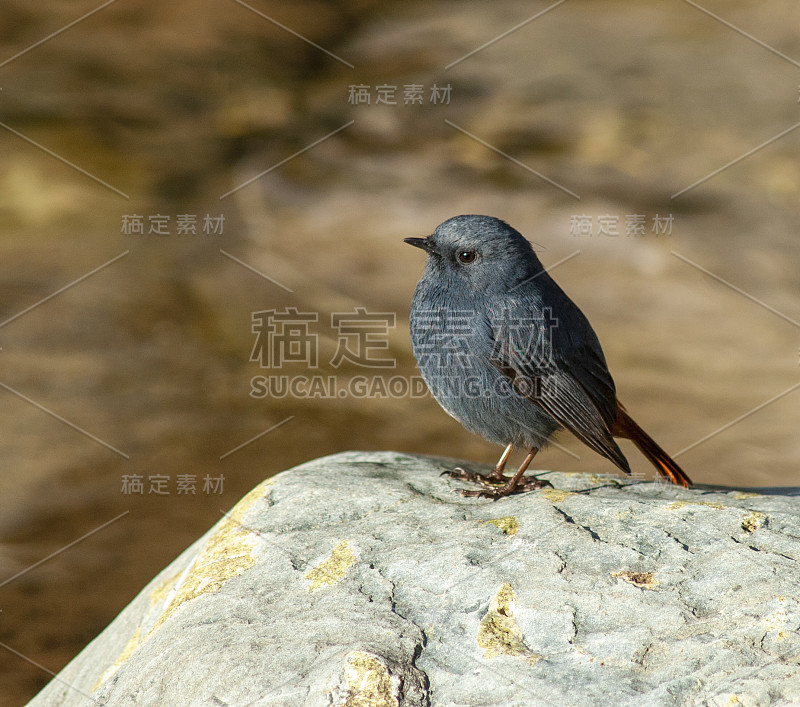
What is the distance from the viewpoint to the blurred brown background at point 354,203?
6895mm

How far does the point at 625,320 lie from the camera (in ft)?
24.5

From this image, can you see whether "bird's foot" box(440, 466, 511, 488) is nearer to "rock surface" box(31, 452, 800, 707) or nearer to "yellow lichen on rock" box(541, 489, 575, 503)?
"rock surface" box(31, 452, 800, 707)

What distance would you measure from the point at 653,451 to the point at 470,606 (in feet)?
5.50

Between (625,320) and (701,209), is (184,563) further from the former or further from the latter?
(701,209)

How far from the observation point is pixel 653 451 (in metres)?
4.05

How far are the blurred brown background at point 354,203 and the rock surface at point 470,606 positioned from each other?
3.21m

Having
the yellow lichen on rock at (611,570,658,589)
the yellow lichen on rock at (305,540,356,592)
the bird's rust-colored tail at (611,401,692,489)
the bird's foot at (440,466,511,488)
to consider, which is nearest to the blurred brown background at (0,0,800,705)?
the bird's rust-colored tail at (611,401,692,489)

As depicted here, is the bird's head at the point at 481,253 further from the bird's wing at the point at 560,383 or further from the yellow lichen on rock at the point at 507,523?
the yellow lichen on rock at the point at 507,523

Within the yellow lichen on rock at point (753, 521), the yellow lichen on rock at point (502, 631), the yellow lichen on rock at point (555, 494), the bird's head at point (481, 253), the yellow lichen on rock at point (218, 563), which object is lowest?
the yellow lichen on rock at point (218, 563)

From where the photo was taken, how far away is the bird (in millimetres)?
3807

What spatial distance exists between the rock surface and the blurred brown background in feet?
10.5

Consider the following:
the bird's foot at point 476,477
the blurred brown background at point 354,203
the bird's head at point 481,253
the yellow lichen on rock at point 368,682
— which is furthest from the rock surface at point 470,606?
the blurred brown background at point 354,203

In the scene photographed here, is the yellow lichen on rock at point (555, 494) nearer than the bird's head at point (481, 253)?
Yes

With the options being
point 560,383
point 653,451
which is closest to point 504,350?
point 560,383
